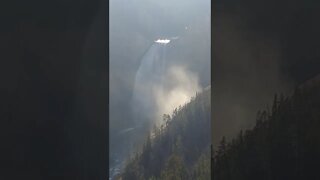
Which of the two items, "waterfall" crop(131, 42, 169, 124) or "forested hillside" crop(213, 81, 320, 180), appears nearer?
"forested hillside" crop(213, 81, 320, 180)

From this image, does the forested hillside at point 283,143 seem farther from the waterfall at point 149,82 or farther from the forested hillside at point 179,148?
the waterfall at point 149,82

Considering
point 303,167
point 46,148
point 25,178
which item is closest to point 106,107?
point 46,148

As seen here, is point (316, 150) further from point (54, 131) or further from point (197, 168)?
point (54, 131)

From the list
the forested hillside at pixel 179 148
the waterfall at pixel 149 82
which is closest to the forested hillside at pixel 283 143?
the forested hillside at pixel 179 148

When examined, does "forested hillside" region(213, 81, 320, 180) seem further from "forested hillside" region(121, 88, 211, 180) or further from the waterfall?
the waterfall

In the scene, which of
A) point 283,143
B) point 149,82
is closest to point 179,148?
point 149,82

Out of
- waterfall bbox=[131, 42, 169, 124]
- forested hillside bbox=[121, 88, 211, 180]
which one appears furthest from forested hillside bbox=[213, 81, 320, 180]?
waterfall bbox=[131, 42, 169, 124]
